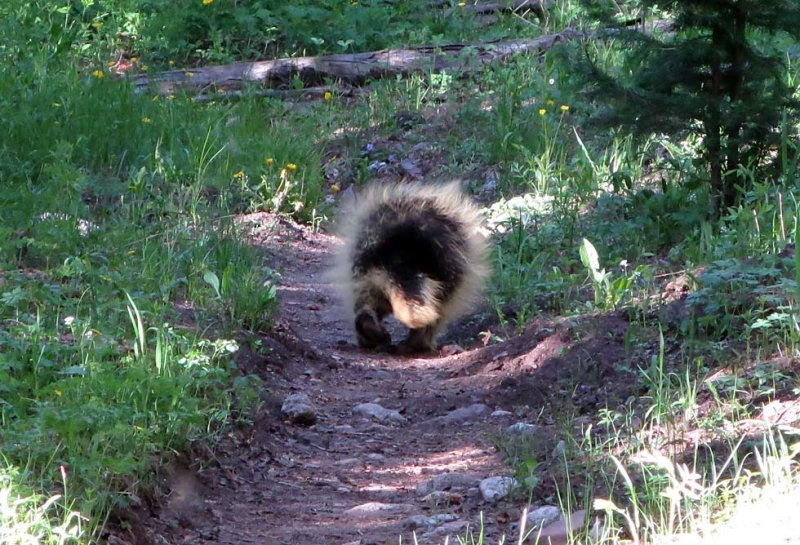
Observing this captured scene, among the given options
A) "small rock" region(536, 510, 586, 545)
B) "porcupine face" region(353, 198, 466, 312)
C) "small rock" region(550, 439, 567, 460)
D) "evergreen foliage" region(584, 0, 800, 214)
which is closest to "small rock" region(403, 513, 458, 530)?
"small rock" region(536, 510, 586, 545)

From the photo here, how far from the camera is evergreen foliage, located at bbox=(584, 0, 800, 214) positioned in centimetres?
686

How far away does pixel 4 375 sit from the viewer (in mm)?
4461

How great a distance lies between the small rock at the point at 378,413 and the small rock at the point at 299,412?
0.31 meters

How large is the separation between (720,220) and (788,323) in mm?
1945

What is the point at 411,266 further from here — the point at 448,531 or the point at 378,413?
the point at 448,531

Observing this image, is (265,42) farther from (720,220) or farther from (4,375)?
(4,375)

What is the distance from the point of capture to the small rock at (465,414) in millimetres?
5758

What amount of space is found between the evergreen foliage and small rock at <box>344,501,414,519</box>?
3497 mm

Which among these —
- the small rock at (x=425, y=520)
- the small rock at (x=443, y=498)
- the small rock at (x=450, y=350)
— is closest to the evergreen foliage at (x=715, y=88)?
the small rock at (x=450, y=350)

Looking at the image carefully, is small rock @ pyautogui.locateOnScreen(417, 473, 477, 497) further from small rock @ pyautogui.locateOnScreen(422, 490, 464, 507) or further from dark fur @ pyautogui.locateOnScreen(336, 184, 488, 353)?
dark fur @ pyautogui.locateOnScreen(336, 184, 488, 353)

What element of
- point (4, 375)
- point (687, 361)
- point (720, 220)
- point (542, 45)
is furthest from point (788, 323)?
point (542, 45)

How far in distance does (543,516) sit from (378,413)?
6.29 feet

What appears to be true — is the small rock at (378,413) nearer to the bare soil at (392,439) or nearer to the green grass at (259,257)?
the bare soil at (392,439)

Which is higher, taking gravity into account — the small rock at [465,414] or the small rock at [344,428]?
the small rock at [465,414]
